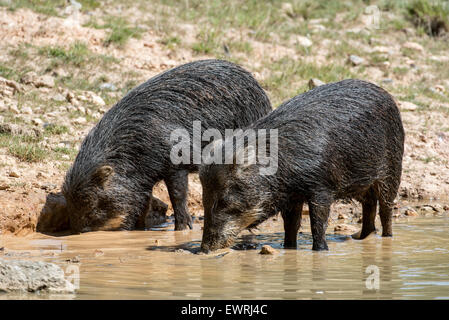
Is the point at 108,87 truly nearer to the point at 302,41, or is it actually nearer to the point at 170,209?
the point at 170,209

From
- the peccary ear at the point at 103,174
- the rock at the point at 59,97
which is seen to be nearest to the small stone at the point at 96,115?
the rock at the point at 59,97

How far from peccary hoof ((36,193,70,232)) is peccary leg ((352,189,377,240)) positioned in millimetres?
3312

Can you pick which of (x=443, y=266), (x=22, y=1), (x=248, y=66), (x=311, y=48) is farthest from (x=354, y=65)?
(x=443, y=266)

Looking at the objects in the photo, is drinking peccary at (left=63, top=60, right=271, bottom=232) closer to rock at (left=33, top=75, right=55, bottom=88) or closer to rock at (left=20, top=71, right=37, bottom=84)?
rock at (left=33, top=75, right=55, bottom=88)

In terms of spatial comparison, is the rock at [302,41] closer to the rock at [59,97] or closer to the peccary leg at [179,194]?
the rock at [59,97]

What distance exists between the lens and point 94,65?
12.4 metres

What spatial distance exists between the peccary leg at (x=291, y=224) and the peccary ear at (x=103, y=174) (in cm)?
212

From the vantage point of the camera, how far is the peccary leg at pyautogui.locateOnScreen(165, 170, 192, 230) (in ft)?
28.0

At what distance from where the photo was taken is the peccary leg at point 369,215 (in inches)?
319

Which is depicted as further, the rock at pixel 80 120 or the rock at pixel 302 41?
the rock at pixel 302 41

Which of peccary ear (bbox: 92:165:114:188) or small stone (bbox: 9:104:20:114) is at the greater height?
small stone (bbox: 9:104:20:114)

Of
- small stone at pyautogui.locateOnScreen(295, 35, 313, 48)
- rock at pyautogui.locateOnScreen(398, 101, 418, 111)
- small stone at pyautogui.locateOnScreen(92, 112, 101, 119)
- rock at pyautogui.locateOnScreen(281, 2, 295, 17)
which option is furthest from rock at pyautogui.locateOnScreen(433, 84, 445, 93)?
small stone at pyautogui.locateOnScreen(92, 112, 101, 119)
